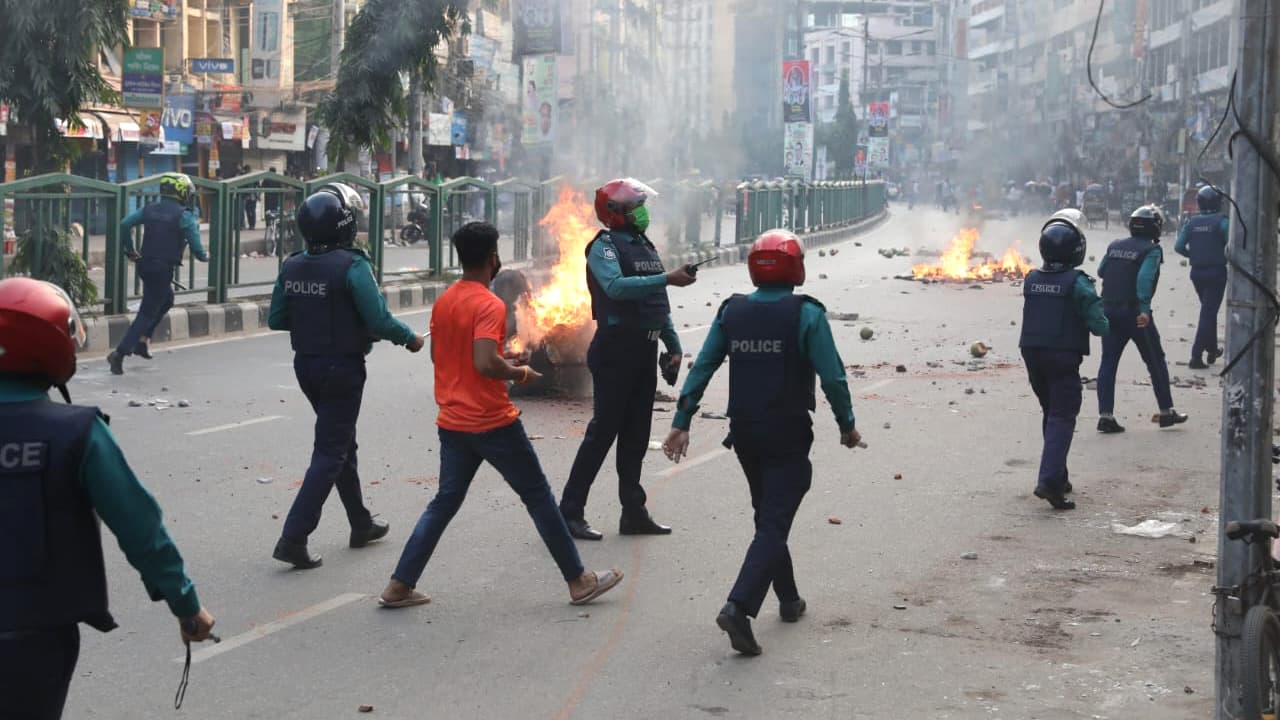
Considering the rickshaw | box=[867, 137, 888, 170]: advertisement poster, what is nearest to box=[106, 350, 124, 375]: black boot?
the rickshaw

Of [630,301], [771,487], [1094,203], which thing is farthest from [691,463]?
[1094,203]

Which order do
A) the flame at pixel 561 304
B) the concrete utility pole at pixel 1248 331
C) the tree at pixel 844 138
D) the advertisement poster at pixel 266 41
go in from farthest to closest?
the tree at pixel 844 138
the advertisement poster at pixel 266 41
the flame at pixel 561 304
the concrete utility pole at pixel 1248 331

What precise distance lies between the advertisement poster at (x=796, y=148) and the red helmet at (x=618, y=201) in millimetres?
41027

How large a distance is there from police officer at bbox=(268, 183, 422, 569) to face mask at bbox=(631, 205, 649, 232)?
1251 mm

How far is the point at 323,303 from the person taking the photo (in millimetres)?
6664

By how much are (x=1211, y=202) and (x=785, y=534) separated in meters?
10.5

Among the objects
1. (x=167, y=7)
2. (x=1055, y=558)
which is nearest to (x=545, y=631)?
(x=1055, y=558)

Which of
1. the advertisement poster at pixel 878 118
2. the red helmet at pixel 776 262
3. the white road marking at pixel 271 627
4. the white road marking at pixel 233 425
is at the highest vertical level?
the advertisement poster at pixel 878 118

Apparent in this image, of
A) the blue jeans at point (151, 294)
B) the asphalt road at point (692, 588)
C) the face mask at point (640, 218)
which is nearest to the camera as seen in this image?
the asphalt road at point (692, 588)

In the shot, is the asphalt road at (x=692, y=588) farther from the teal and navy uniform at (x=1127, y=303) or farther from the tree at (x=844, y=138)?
the tree at (x=844, y=138)

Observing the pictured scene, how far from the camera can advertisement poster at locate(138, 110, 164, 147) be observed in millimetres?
37062

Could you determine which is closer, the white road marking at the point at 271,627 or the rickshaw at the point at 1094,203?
the white road marking at the point at 271,627

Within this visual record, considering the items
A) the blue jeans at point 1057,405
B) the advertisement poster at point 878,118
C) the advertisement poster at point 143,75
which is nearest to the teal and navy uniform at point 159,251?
the blue jeans at point 1057,405

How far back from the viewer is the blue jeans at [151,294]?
13641 millimetres
